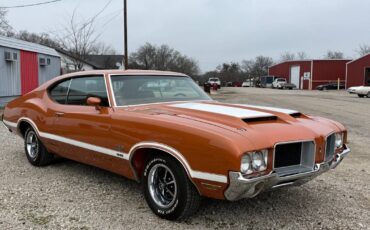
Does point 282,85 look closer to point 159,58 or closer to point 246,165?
point 159,58

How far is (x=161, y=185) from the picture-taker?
155 inches

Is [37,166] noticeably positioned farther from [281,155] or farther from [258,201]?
[281,155]

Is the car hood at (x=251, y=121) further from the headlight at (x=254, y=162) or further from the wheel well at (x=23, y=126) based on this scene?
the wheel well at (x=23, y=126)

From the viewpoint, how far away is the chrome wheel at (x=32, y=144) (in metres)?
5.95

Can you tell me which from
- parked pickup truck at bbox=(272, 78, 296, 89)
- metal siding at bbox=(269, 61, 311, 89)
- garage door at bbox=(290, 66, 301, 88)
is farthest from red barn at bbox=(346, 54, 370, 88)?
garage door at bbox=(290, 66, 301, 88)

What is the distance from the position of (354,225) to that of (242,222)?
3.49 feet

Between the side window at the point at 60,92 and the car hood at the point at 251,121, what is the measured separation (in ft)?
4.65

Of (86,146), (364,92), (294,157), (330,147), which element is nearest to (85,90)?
(86,146)

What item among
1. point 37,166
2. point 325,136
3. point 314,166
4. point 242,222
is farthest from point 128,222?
point 37,166

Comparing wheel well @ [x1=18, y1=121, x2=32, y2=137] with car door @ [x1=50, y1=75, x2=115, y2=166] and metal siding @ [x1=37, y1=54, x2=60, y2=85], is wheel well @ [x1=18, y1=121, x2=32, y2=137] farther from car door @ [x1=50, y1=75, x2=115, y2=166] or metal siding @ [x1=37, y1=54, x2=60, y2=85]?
metal siding @ [x1=37, y1=54, x2=60, y2=85]

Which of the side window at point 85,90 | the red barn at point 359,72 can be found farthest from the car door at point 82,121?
the red barn at point 359,72

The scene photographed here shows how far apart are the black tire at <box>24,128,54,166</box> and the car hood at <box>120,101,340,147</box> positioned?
6.79 ft

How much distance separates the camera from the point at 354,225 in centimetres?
379

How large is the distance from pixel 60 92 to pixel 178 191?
272 centimetres
